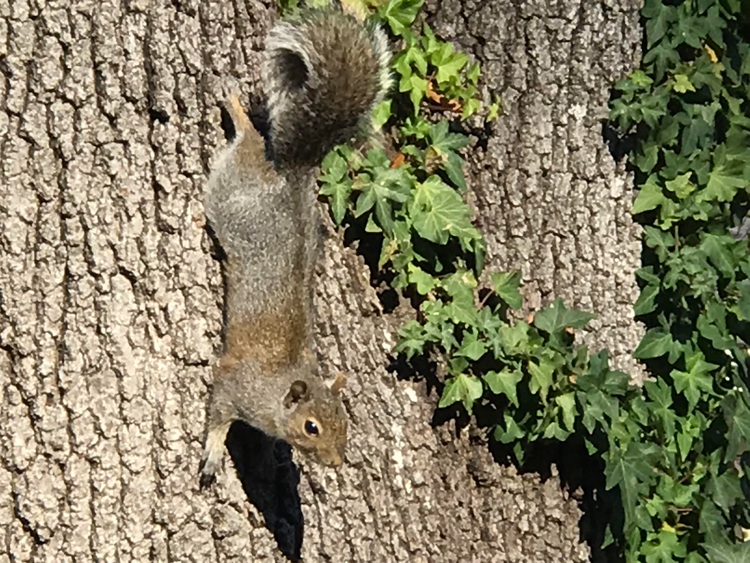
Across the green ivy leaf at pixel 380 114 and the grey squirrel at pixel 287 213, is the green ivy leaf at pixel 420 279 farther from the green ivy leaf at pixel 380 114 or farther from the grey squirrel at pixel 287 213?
the green ivy leaf at pixel 380 114

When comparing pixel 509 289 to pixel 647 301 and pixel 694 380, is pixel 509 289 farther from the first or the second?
pixel 694 380

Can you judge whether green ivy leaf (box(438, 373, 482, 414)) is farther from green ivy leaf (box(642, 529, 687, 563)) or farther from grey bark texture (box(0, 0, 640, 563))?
green ivy leaf (box(642, 529, 687, 563))

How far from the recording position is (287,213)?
2.54 m

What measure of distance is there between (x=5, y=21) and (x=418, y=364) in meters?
1.25

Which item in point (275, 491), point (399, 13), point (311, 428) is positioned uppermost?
point (399, 13)

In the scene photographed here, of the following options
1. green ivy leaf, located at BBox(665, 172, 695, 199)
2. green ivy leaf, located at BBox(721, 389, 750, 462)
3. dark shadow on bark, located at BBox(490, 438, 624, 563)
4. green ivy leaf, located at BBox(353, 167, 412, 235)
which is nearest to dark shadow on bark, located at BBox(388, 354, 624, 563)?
dark shadow on bark, located at BBox(490, 438, 624, 563)

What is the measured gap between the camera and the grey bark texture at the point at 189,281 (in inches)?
91.2

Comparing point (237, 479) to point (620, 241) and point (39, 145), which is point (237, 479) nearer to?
point (39, 145)

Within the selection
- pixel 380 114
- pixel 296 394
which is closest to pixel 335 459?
pixel 296 394

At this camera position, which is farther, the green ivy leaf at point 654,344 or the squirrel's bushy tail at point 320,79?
the green ivy leaf at point 654,344

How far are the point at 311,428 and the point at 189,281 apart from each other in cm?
47

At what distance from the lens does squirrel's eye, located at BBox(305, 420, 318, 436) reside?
256cm

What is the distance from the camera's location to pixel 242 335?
2572 mm

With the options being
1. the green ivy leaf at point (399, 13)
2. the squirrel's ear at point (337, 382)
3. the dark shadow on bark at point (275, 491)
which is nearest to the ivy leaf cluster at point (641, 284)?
the green ivy leaf at point (399, 13)
